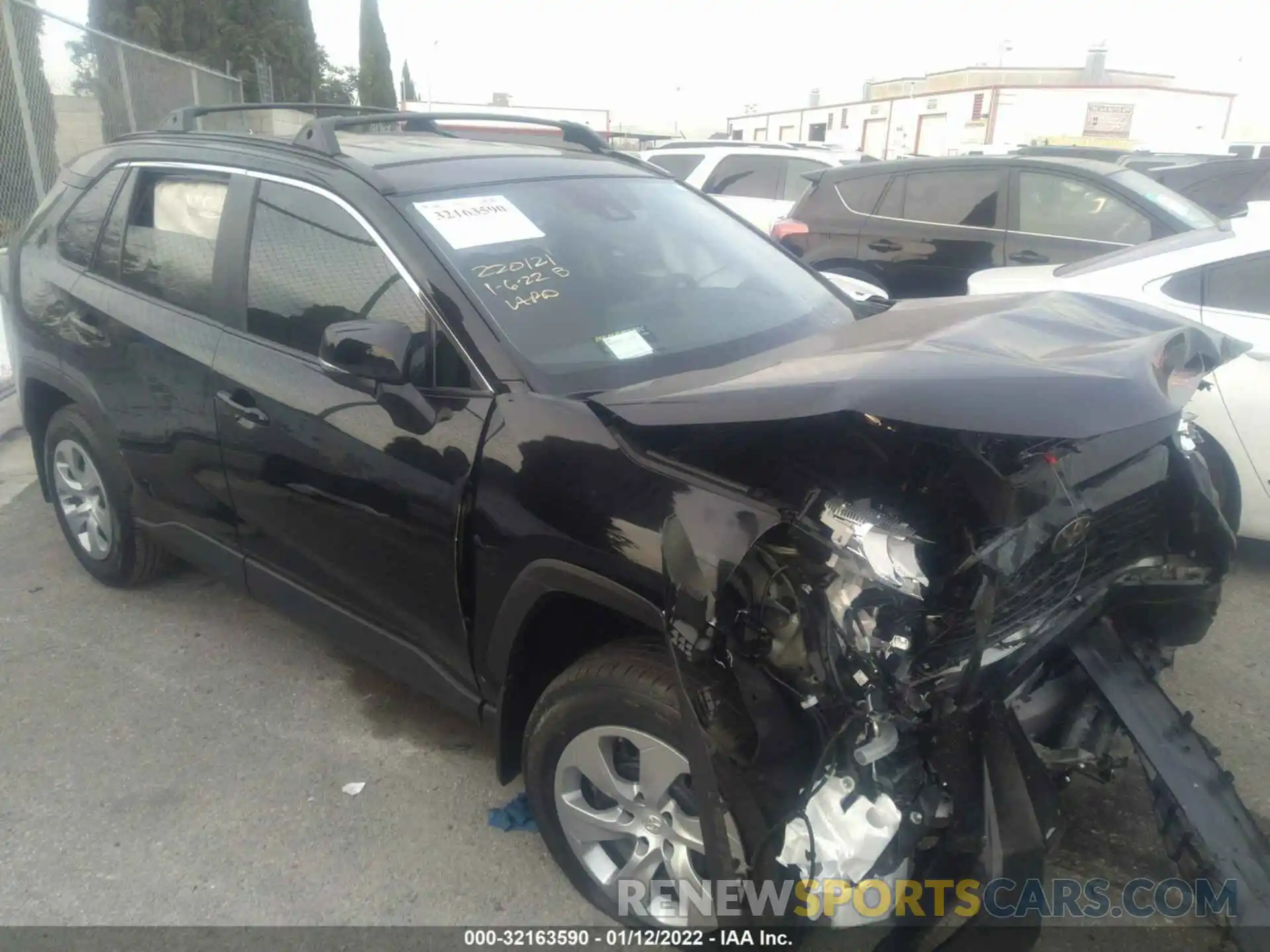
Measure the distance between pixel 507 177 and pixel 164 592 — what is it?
101 inches

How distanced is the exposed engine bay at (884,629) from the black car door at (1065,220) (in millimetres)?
5319

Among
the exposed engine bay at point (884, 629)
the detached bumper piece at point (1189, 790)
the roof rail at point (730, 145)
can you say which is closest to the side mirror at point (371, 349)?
the exposed engine bay at point (884, 629)

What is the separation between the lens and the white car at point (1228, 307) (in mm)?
3934

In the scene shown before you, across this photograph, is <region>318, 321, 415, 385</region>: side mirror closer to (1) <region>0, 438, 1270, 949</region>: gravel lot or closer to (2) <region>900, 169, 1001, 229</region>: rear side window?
(1) <region>0, 438, 1270, 949</region>: gravel lot

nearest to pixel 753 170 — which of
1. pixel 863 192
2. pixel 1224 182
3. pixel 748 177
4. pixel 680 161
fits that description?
pixel 748 177

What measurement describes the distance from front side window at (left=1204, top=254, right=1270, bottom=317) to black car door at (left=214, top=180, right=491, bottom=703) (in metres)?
3.65

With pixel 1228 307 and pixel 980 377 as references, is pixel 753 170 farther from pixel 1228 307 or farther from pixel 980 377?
pixel 980 377

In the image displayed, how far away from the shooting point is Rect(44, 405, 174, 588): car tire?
3738 mm

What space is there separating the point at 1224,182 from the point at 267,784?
1180cm

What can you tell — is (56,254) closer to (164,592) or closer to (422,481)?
(164,592)

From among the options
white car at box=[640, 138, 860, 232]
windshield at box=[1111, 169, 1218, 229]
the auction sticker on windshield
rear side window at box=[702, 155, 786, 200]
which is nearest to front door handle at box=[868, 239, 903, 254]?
windshield at box=[1111, 169, 1218, 229]

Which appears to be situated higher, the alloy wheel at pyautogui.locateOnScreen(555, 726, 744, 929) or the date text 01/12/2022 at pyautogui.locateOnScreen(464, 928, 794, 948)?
the alloy wheel at pyautogui.locateOnScreen(555, 726, 744, 929)

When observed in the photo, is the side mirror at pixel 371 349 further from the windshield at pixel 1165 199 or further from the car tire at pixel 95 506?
the windshield at pixel 1165 199

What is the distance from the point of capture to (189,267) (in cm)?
326
